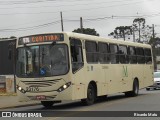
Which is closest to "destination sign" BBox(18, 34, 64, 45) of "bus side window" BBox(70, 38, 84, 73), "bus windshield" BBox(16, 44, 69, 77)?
"bus windshield" BBox(16, 44, 69, 77)

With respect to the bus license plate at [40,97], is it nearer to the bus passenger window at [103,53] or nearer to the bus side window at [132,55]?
the bus passenger window at [103,53]

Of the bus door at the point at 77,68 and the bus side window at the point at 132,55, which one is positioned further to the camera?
the bus side window at the point at 132,55

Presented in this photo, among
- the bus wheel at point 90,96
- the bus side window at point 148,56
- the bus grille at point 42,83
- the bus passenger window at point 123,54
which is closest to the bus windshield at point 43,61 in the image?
Result: the bus grille at point 42,83

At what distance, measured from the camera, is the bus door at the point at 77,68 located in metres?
18.9

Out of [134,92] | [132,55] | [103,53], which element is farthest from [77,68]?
[134,92]

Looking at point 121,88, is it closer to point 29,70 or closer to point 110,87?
point 110,87

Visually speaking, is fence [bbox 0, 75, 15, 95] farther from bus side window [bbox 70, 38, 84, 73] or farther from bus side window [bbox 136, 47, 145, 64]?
bus side window [bbox 70, 38, 84, 73]

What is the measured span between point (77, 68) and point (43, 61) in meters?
1.52

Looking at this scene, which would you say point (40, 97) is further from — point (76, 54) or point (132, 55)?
point (132, 55)

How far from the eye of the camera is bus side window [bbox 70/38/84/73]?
1902cm

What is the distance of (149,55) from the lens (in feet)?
99.3

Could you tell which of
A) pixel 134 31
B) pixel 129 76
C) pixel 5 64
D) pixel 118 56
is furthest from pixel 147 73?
pixel 134 31

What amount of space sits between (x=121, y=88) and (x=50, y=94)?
7.15 metres

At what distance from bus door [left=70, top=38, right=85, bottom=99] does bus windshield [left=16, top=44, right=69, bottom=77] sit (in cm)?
47
